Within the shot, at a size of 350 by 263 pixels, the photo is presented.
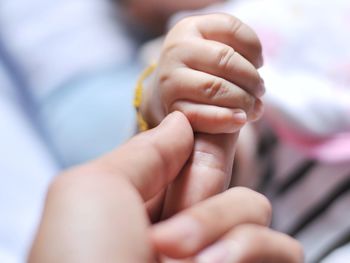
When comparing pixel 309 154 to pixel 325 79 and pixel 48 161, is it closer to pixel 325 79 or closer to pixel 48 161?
pixel 325 79

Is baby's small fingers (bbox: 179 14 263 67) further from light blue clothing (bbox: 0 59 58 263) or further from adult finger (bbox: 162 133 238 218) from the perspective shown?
light blue clothing (bbox: 0 59 58 263)

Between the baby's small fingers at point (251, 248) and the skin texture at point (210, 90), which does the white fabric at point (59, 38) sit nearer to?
the skin texture at point (210, 90)

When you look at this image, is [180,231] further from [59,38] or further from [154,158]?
[59,38]

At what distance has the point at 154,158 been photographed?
0.28m

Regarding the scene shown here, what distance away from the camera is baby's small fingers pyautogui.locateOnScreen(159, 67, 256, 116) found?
34 cm

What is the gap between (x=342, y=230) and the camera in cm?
48

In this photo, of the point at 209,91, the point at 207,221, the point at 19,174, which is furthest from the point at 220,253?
the point at 19,174

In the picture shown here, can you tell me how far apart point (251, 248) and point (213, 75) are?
129mm

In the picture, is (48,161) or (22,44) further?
(22,44)

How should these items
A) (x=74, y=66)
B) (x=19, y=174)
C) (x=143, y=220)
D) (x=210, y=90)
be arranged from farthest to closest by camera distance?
1. (x=74, y=66)
2. (x=19, y=174)
3. (x=210, y=90)
4. (x=143, y=220)

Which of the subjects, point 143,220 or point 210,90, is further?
point 210,90

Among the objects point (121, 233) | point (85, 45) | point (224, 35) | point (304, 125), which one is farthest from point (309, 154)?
point (85, 45)

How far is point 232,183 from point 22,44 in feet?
2.13

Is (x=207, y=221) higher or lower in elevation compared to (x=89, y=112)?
higher
